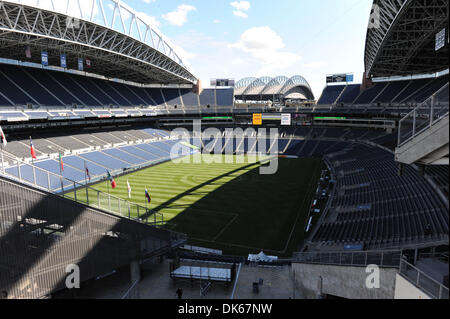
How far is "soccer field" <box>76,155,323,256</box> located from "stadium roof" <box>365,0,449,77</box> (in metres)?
16.9

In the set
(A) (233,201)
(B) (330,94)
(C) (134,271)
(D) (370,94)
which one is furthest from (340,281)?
(B) (330,94)

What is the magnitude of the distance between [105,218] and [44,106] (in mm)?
40326

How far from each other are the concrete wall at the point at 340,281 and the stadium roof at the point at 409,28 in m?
19.7

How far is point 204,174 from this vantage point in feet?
128

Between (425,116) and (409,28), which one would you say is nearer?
(425,116)

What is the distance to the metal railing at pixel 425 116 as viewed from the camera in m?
6.60

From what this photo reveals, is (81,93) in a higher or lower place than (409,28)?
lower

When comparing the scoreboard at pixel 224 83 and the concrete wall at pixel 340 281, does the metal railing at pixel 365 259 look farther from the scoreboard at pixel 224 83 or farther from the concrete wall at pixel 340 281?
the scoreboard at pixel 224 83

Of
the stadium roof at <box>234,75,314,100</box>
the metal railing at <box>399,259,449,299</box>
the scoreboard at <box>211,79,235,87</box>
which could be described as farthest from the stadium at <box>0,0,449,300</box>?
the stadium roof at <box>234,75,314,100</box>

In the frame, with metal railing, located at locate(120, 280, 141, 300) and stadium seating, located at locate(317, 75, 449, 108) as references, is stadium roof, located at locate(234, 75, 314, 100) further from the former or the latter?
metal railing, located at locate(120, 280, 141, 300)

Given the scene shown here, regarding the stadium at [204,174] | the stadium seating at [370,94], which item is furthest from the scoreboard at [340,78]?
the stadium seating at [370,94]

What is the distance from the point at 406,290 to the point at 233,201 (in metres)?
20.0

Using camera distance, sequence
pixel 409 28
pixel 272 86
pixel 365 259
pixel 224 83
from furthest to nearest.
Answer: pixel 272 86
pixel 224 83
pixel 409 28
pixel 365 259

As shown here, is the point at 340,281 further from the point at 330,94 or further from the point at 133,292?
the point at 330,94
